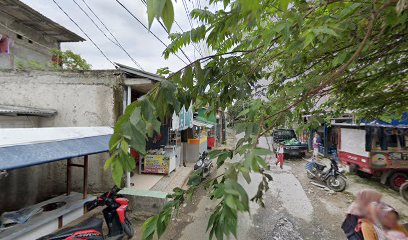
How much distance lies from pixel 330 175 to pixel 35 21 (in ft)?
42.4

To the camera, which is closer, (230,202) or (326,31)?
(230,202)

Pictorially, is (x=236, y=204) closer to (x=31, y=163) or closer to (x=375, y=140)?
(x=31, y=163)

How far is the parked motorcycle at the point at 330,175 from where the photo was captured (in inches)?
285

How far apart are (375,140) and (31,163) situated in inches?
372

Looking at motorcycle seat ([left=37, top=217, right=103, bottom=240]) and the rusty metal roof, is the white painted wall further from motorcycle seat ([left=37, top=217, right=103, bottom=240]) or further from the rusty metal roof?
the rusty metal roof

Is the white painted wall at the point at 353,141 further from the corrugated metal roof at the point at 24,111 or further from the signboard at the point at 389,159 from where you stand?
the corrugated metal roof at the point at 24,111

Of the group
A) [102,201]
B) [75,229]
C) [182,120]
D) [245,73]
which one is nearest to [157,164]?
[182,120]

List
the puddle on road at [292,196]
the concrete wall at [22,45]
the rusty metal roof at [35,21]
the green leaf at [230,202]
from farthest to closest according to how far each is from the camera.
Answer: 1. the concrete wall at [22,45]
2. the rusty metal roof at [35,21]
3. the puddle on road at [292,196]
4. the green leaf at [230,202]

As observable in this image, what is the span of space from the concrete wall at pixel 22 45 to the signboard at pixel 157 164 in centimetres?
495

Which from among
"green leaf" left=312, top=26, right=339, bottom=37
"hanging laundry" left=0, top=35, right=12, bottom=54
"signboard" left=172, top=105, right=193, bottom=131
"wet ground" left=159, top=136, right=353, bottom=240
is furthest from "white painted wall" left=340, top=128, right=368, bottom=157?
"hanging laundry" left=0, top=35, right=12, bottom=54

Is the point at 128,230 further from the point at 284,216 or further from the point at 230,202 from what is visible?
the point at 230,202

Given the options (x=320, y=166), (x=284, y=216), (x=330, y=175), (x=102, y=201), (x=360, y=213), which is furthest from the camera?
(x=320, y=166)

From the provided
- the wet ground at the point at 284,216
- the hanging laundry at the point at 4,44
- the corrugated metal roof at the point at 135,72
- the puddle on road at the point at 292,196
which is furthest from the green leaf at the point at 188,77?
the hanging laundry at the point at 4,44

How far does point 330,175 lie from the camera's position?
7617 mm
